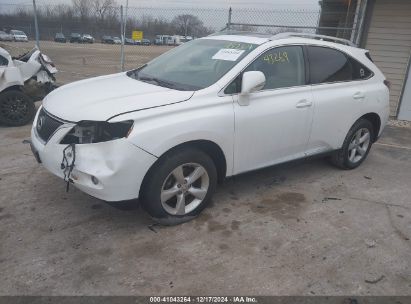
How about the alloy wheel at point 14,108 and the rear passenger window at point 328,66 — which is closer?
the rear passenger window at point 328,66

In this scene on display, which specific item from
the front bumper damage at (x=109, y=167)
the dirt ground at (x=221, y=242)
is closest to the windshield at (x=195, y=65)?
the front bumper damage at (x=109, y=167)

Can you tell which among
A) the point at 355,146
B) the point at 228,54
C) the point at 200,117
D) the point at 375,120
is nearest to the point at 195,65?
the point at 228,54

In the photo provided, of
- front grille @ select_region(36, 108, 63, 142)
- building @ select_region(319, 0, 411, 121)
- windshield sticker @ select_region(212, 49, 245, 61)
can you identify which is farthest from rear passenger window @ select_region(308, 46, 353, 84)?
building @ select_region(319, 0, 411, 121)

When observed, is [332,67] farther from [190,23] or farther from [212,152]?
[190,23]

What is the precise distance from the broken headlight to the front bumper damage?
43 millimetres

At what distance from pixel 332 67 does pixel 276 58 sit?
3.12ft

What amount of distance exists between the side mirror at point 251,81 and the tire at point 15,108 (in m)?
4.76

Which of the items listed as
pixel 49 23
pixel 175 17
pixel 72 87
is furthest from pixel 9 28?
pixel 72 87

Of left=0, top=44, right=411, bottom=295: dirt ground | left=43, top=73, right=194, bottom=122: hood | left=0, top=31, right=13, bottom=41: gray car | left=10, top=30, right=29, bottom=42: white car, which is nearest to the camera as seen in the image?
left=0, top=44, right=411, bottom=295: dirt ground

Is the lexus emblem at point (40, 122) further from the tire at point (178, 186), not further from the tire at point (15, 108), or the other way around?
the tire at point (15, 108)

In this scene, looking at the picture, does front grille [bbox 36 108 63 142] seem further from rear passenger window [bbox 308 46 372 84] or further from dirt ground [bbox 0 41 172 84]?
dirt ground [bbox 0 41 172 84]

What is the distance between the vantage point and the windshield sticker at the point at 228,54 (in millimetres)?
3967

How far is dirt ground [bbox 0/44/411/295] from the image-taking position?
2918 mm

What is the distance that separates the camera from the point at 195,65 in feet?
13.6
